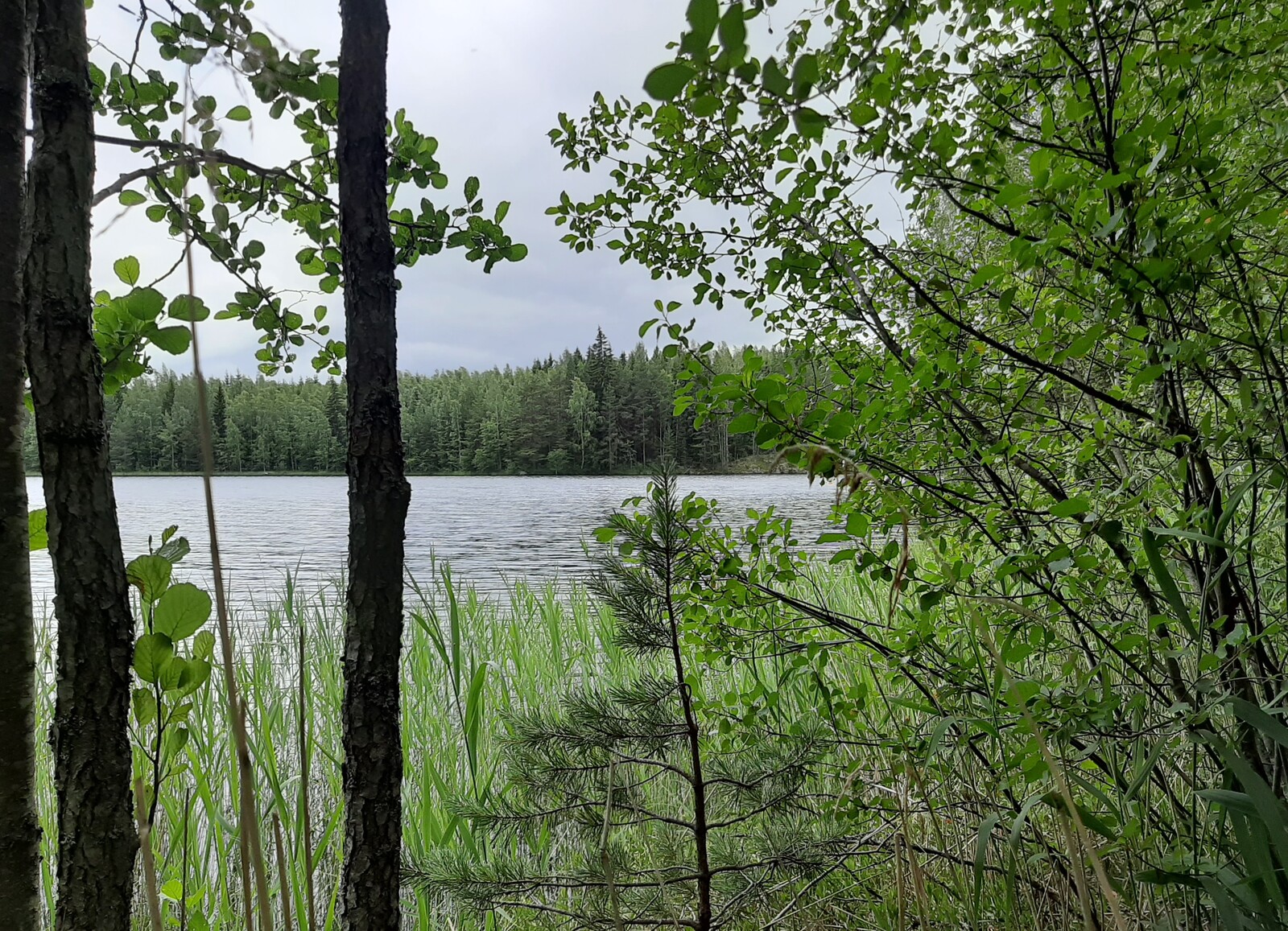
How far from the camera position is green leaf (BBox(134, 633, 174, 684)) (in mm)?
735

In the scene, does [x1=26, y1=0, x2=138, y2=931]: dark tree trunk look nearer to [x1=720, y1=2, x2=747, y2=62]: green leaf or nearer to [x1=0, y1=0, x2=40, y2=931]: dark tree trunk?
[x1=0, y1=0, x2=40, y2=931]: dark tree trunk

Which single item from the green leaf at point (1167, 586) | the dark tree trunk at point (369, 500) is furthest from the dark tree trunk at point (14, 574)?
the green leaf at point (1167, 586)

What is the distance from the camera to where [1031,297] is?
67.4 inches

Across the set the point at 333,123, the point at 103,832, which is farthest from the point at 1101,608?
the point at 333,123

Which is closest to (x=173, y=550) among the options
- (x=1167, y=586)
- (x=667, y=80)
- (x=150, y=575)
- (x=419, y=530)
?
(x=150, y=575)

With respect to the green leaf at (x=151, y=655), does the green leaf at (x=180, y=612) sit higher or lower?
higher

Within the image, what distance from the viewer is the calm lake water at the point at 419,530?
27.5 feet

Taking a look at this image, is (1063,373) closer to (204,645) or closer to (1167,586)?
(1167,586)

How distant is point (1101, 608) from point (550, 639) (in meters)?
3.59

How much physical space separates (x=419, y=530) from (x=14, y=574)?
1516cm

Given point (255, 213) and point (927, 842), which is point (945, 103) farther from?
point (927, 842)

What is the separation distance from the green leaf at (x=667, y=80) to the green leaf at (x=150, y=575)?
74cm

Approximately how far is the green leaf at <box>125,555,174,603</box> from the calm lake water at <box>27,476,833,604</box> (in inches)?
27.8

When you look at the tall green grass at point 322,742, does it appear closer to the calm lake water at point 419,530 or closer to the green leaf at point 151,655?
the green leaf at point 151,655
